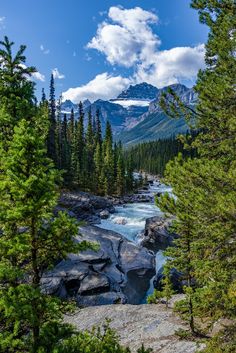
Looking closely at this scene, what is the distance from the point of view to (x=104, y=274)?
Result: 25.3 m

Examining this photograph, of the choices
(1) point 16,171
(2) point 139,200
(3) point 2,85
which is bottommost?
(2) point 139,200

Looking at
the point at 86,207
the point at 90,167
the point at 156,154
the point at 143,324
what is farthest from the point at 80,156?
the point at 156,154

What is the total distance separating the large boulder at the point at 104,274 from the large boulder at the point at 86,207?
43.2 feet

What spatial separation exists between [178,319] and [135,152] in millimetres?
163116

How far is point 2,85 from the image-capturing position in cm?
1302

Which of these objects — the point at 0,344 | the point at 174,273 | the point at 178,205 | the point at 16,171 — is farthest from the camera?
the point at 174,273

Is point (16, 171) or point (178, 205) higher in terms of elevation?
point (16, 171)

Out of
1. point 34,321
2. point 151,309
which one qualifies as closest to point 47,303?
point 34,321

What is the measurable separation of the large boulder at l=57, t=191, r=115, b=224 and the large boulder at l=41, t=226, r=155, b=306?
43.2 feet

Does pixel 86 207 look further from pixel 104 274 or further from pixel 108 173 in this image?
pixel 108 173

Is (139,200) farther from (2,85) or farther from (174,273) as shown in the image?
(2,85)

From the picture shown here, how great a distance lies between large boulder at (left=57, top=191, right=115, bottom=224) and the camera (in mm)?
45750

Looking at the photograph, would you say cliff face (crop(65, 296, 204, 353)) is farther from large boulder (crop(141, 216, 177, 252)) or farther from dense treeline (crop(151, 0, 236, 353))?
large boulder (crop(141, 216, 177, 252))

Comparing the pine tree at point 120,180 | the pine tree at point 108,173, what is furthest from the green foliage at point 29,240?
the pine tree at point 120,180
